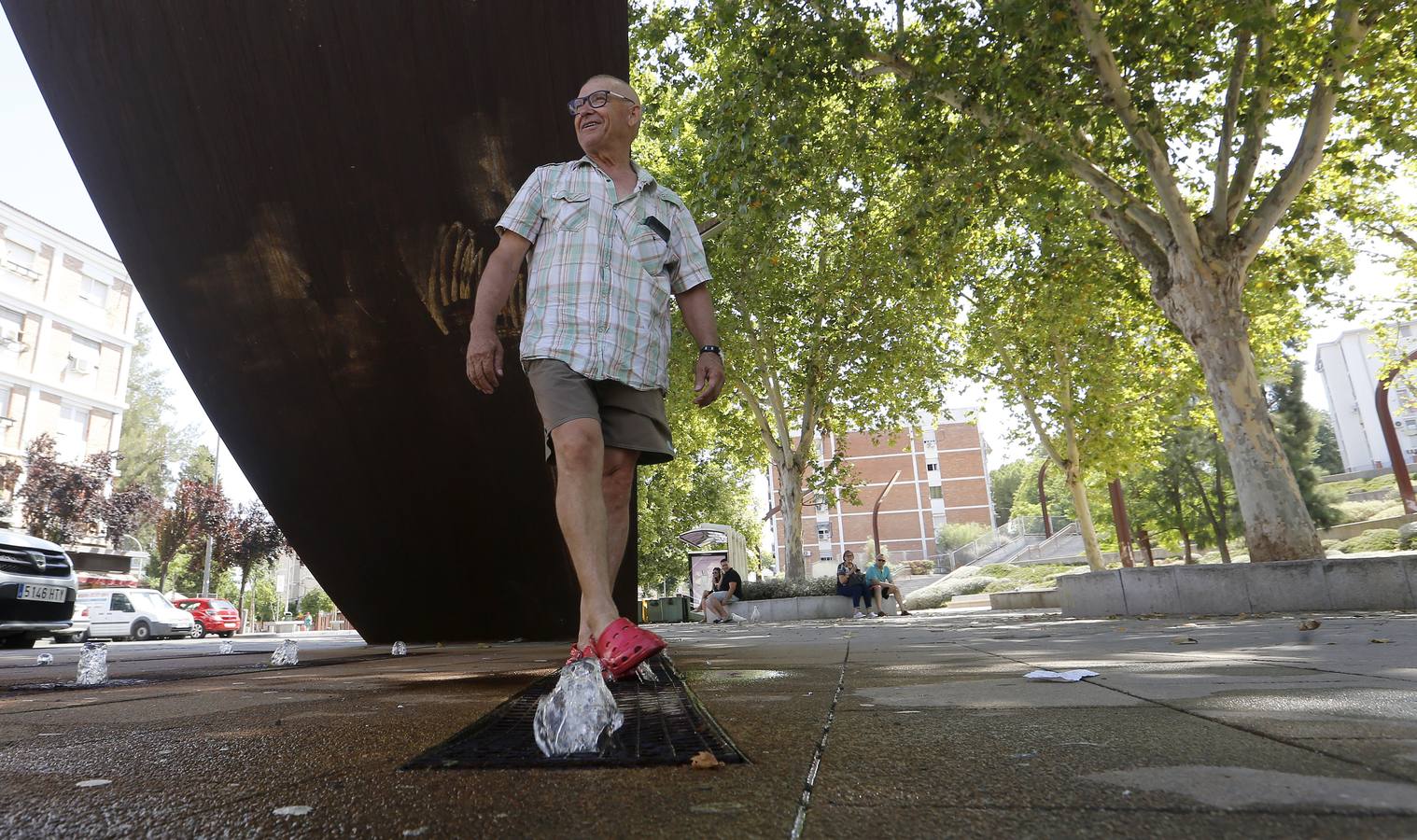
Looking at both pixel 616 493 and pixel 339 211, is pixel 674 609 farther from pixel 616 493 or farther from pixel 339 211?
pixel 616 493

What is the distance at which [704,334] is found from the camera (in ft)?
11.0

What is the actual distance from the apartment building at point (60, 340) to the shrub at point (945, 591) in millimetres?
33132

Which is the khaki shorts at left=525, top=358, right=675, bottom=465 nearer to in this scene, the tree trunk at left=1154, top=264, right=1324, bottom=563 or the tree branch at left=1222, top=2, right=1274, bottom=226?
the tree trunk at left=1154, top=264, right=1324, bottom=563

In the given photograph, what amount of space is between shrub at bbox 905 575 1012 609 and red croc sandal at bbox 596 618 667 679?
2505 centimetres

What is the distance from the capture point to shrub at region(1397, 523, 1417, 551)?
54.3 ft

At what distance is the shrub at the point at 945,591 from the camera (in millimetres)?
26562

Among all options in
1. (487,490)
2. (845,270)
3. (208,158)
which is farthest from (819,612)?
(208,158)

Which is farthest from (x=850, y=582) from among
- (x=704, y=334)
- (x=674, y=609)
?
(x=704, y=334)

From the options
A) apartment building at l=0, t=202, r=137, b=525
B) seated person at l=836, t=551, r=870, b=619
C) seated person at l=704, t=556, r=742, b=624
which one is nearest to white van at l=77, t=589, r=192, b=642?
apartment building at l=0, t=202, r=137, b=525

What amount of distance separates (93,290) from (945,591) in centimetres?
4126

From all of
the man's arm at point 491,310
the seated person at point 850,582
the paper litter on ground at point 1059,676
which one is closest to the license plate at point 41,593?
the man's arm at point 491,310

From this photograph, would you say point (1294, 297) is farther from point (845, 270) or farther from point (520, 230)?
point (520, 230)

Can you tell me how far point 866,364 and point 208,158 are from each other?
1732 cm

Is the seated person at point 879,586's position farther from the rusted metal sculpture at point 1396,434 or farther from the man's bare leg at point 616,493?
the man's bare leg at point 616,493
